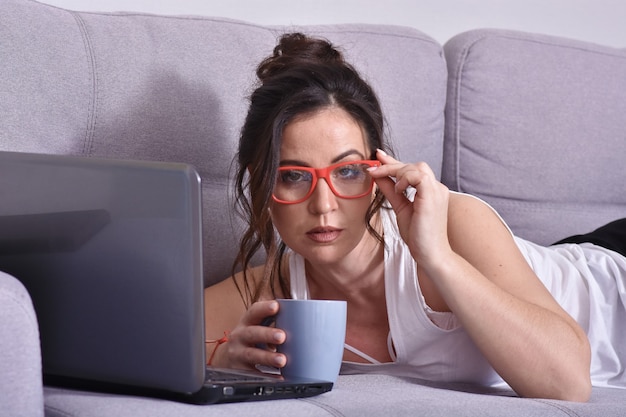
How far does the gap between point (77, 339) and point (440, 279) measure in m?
0.56

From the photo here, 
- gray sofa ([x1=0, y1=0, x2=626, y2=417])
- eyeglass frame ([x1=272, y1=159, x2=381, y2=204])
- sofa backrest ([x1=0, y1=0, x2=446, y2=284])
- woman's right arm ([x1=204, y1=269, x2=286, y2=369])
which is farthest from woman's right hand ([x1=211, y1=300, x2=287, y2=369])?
sofa backrest ([x1=0, y1=0, x2=446, y2=284])

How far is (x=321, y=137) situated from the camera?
1.50 meters

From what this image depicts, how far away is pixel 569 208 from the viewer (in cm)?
215

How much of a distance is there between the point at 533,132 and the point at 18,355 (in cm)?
144

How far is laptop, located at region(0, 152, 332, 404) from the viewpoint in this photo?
948 millimetres

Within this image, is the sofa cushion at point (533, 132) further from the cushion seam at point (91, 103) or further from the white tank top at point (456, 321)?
the cushion seam at point (91, 103)

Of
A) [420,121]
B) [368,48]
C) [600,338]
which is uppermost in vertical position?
[368,48]

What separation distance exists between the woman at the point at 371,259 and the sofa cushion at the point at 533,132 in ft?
1.40

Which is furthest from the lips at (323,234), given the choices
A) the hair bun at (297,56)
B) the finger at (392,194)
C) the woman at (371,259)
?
the hair bun at (297,56)

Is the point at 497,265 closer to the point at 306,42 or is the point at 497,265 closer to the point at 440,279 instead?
the point at 440,279

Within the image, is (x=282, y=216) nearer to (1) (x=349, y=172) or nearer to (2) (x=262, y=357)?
(1) (x=349, y=172)

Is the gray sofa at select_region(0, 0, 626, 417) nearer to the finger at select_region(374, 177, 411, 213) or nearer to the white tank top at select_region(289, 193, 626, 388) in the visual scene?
the white tank top at select_region(289, 193, 626, 388)

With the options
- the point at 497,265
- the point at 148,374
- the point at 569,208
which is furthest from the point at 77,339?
the point at 569,208

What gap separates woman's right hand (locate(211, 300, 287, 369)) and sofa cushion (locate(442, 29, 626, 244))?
91 centimetres
